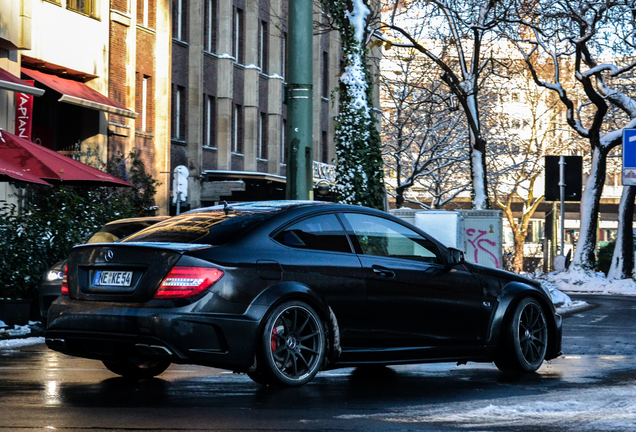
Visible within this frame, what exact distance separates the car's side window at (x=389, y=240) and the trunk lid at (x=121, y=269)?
141 centimetres

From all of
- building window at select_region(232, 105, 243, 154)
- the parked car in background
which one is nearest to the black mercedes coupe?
the parked car in background

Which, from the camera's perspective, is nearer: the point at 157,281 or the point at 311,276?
the point at 157,281

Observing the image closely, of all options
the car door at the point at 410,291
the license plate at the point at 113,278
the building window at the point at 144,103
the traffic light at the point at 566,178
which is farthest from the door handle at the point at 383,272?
the building window at the point at 144,103

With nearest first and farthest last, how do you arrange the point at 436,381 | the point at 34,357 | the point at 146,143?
the point at 436,381
the point at 34,357
the point at 146,143

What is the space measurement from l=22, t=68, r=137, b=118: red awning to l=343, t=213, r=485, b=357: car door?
62.4 feet

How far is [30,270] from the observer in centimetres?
1570

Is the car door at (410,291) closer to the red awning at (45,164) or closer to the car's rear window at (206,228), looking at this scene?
the car's rear window at (206,228)

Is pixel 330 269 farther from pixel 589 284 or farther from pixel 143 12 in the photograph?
pixel 143 12

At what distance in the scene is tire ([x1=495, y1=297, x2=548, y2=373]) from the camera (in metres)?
9.65

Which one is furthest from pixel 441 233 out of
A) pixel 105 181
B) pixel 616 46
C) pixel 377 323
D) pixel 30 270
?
pixel 377 323

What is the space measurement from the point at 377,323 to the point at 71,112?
77.6 ft

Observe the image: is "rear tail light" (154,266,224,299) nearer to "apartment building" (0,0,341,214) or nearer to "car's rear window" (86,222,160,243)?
"car's rear window" (86,222,160,243)

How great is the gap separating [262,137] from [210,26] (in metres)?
6.49

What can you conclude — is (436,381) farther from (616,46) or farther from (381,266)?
(616,46)
